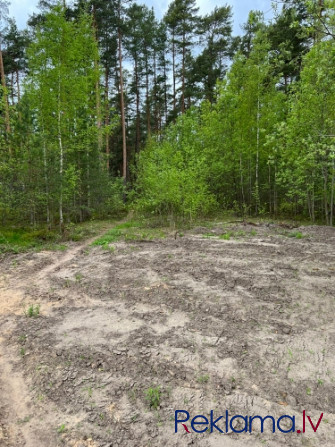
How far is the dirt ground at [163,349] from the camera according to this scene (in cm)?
245

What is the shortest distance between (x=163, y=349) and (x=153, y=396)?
30.9 inches

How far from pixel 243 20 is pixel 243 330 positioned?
71.8 ft

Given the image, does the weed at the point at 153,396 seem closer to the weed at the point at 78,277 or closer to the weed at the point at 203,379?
the weed at the point at 203,379

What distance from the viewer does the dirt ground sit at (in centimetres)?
245

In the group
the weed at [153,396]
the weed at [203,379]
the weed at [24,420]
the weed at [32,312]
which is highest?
the weed at [32,312]

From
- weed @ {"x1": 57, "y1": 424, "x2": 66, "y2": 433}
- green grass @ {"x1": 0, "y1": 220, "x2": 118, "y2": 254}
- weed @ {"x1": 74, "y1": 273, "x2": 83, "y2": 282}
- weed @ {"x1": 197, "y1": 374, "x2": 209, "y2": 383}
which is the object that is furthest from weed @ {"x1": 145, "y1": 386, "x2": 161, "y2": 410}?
green grass @ {"x1": 0, "y1": 220, "x2": 118, "y2": 254}

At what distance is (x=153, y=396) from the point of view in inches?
107

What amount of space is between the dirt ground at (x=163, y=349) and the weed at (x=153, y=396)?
42 millimetres

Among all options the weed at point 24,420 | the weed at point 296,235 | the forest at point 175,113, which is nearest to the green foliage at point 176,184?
the forest at point 175,113

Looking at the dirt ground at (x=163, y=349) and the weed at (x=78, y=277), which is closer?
the dirt ground at (x=163, y=349)

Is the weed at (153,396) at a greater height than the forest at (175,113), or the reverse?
the forest at (175,113)

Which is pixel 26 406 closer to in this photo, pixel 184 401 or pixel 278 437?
pixel 184 401

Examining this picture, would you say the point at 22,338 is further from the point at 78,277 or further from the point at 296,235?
the point at 296,235

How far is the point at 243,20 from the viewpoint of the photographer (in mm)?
18438
